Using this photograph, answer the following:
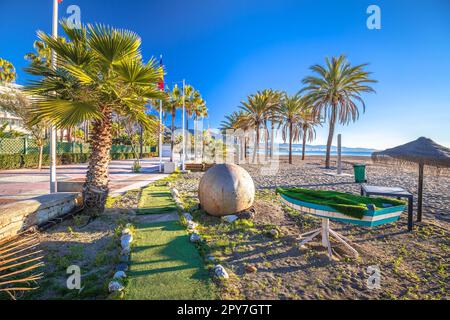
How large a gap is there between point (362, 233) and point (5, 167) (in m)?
22.4

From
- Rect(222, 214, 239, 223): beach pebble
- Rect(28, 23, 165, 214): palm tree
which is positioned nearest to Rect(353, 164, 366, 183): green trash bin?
Rect(222, 214, 239, 223): beach pebble

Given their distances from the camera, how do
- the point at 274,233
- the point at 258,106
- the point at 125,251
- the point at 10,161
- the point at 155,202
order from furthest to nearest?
the point at 258,106 → the point at 10,161 → the point at 155,202 → the point at 274,233 → the point at 125,251

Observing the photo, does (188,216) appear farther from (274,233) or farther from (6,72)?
(6,72)

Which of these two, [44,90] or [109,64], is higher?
[109,64]

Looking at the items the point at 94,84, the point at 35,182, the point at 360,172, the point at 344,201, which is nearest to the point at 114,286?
the point at 344,201

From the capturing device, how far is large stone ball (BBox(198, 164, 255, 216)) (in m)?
5.14

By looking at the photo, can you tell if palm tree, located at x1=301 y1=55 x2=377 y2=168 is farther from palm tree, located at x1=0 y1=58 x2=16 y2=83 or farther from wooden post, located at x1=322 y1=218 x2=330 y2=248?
palm tree, located at x1=0 y1=58 x2=16 y2=83

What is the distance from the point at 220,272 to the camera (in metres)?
2.94

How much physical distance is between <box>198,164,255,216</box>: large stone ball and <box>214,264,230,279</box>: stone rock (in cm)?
220

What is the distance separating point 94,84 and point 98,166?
2174mm

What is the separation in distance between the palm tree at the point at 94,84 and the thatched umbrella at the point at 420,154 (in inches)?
272

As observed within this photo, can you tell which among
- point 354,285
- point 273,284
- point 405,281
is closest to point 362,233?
point 405,281
